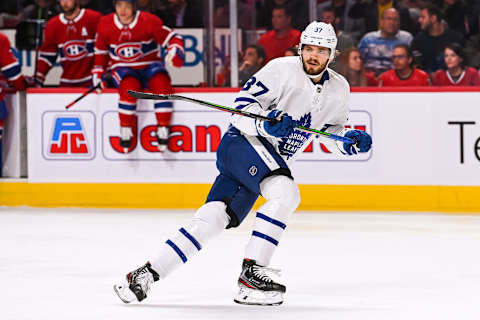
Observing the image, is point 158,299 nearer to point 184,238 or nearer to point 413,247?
point 184,238

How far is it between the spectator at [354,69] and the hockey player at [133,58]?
111 centimetres

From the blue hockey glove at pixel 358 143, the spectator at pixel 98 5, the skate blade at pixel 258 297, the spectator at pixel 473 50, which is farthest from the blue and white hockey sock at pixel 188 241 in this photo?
the spectator at pixel 98 5

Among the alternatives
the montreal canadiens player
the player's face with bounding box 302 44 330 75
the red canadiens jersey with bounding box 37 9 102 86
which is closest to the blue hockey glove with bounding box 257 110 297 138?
the montreal canadiens player

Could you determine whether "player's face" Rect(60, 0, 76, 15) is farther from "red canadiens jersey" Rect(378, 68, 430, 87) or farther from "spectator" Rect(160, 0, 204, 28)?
"red canadiens jersey" Rect(378, 68, 430, 87)

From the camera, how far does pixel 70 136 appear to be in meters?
7.09

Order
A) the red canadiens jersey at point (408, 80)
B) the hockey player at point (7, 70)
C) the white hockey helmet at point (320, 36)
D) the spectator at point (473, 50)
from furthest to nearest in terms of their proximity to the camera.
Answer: the hockey player at point (7, 70) < the red canadiens jersey at point (408, 80) < the spectator at point (473, 50) < the white hockey helmet at point (320, 36)

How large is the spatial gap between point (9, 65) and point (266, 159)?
392 centimetres

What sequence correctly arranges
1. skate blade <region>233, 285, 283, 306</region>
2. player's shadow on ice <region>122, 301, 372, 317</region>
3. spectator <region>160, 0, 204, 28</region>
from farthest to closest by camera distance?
spectator <region>160, 0, 204, 28</region>
skate blade <region>233, 285, 283, 306</region>
player's shadow on ice <region>122, 301, 372, 317</region>

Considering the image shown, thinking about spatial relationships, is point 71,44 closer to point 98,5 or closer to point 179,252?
point 98,5

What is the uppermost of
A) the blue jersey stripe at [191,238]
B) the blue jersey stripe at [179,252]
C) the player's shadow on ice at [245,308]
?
the blue jersey stripe at [191,238]

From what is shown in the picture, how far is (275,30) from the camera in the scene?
6863 mm

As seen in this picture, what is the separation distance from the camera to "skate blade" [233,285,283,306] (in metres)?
3.65

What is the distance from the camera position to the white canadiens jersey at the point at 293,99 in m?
3.82

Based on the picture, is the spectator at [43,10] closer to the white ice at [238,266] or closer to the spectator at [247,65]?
the spectator at [247,65]
